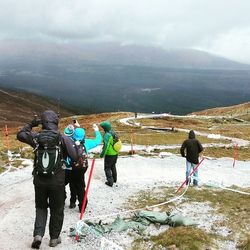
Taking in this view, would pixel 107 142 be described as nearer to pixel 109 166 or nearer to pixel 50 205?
pixel 109 166

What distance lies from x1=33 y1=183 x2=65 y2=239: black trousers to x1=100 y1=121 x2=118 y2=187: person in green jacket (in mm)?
7034

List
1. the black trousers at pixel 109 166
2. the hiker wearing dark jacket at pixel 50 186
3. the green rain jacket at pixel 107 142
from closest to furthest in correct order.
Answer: the hiker wearing dark jacket at pixel 50 186 → the green rain jacket at pixel 107 142 → the black trousers at pixel 109 166

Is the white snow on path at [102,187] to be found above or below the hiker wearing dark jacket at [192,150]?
below

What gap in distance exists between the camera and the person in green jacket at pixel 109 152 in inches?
718

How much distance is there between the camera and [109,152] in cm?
1895

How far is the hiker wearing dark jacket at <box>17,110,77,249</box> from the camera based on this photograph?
1092 cm

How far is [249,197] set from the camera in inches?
728

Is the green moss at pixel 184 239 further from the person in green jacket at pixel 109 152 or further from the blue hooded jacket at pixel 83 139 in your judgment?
the person in green jacket at pixel 109 152

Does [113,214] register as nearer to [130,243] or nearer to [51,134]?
[130,243]

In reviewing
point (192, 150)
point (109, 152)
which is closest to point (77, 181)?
point (109, 152)

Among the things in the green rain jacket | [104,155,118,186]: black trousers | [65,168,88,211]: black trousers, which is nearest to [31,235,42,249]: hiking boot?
[65,168,88,211]: black trousers

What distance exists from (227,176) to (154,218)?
13.7m

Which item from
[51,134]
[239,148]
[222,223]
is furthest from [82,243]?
[239,148]

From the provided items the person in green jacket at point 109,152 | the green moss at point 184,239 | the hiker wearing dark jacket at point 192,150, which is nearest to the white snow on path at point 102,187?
the person in green jacket at point 109,152
